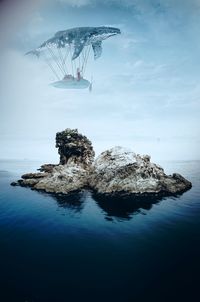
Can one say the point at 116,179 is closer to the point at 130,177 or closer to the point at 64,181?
the point at 130,177

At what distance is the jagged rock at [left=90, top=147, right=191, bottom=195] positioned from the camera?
140ft

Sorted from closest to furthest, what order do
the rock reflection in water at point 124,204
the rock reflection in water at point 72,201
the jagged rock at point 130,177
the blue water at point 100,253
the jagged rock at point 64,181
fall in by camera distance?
the blue water at point 100,253
the rock reflection in water at point 124,204
the rock reflection in water at point 72,201
the jagged rock at point 130,177
the jagged rock at point 64,181

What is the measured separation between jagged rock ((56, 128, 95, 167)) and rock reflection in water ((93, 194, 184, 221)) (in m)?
20.3

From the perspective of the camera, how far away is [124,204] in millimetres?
35344

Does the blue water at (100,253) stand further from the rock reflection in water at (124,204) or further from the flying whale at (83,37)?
the flying whale at (83,37)

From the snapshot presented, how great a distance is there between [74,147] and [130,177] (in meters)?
22.7

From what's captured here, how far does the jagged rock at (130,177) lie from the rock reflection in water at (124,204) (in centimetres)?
255

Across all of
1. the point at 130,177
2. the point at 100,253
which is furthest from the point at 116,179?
the point at 100,253

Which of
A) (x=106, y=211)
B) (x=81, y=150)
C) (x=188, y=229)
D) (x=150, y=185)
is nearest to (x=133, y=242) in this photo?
(x=188, y=229)

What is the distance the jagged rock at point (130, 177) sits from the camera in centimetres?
4256

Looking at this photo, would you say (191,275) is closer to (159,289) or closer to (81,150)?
(159,289)

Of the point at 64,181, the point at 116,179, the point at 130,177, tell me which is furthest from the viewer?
the point at 64,181

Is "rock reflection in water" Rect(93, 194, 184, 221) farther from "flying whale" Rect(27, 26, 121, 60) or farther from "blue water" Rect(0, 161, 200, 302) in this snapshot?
"flying whale" Rect(27, 26, 121, 60)

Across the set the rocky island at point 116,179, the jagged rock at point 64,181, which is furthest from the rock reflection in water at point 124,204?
the jagged rock at point 64,181
